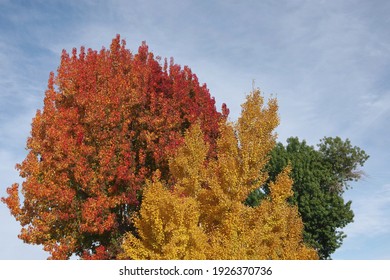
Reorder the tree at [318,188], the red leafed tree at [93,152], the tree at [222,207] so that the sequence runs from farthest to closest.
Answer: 1. the tree at [318,188]
2. the red leafed tree at [93,152]
3. the tree at [222,207]

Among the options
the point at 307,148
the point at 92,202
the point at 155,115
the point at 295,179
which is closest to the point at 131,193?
the point at 92,202

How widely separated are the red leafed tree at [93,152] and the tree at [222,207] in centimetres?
403

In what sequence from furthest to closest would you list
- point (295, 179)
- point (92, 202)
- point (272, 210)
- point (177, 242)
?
point (295, 179) → point (92, 202) → point (272, 210) → point (177, 242)

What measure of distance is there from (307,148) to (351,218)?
715 cm

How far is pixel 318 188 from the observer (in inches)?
1629

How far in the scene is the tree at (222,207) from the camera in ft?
68.7

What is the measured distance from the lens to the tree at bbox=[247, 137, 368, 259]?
4119 cm

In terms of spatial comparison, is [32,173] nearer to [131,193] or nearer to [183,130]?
[131,193]

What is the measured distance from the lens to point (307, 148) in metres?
44.0

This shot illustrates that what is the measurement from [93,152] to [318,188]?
2159 centimetres

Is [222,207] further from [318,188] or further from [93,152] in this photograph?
[318,188]

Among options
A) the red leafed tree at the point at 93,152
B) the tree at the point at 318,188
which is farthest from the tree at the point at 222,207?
the tree at the point at 318,188

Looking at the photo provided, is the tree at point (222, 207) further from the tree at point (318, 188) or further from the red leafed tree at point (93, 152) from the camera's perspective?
the tree at point (318, 188)

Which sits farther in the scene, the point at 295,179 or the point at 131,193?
the point at 295,179
